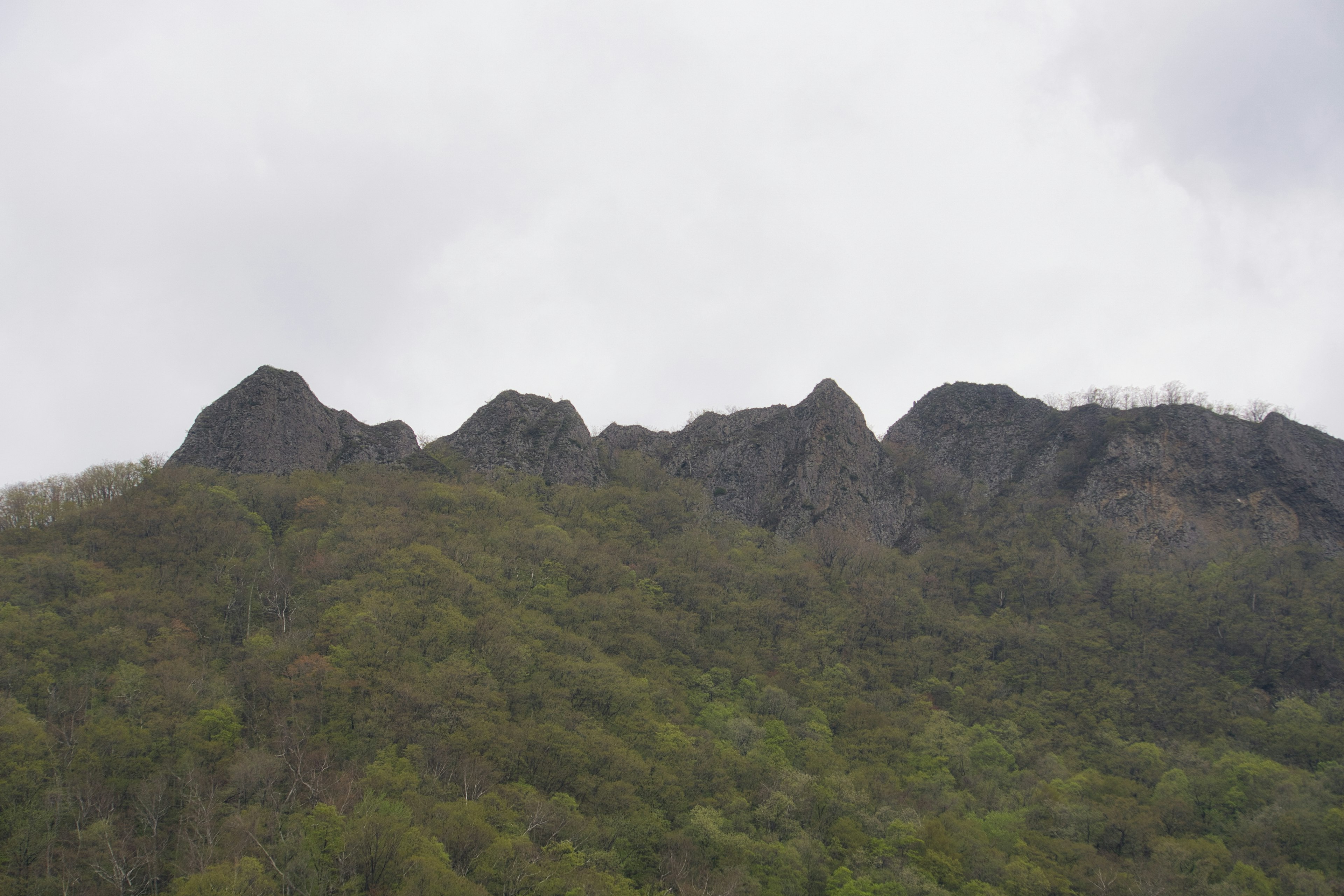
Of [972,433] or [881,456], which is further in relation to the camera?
[972,433]

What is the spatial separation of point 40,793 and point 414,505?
40.6 metres

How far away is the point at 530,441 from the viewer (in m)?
105

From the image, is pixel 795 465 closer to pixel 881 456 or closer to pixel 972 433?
pixel 881 456

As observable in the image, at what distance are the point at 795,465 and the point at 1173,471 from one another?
46480 millimetres

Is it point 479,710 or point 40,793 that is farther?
point 479,710

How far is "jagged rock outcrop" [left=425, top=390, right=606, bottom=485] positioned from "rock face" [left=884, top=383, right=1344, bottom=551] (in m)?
51.1

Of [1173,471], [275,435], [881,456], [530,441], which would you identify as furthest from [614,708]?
[1173,471]

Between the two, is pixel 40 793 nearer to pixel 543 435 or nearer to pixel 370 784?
pixel 370 784

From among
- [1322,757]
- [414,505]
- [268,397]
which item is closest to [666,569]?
[414,505]

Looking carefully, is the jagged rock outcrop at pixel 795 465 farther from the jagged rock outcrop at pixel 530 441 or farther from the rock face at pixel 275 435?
the rock face at pixel 275 435

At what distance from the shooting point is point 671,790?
4978 centimetres

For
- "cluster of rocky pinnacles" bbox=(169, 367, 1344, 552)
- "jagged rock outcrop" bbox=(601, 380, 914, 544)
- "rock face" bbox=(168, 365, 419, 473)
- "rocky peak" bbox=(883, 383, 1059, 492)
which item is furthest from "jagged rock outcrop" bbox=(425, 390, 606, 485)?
"rocky peak" bbox=(883, 383, 1059, 492)

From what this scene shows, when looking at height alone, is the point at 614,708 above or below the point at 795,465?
below

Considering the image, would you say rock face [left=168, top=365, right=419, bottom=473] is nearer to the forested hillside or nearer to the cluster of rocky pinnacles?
the cluster of rocky pinnacles
